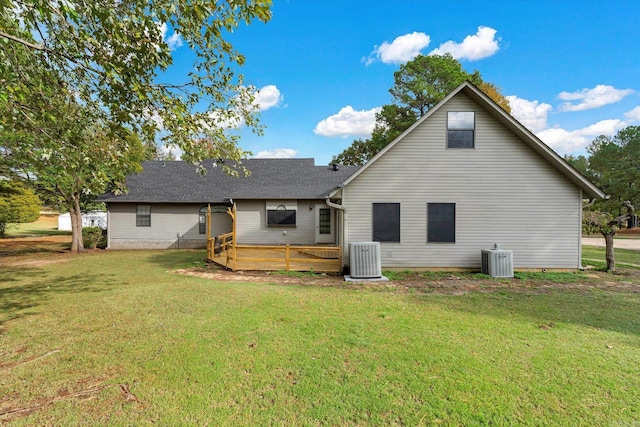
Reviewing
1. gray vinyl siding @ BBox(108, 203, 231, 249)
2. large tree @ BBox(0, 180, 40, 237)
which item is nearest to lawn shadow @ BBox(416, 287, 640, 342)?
gray vinyl siding @ BBox(108, 203, 231, 249)

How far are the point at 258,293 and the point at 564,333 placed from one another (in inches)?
245

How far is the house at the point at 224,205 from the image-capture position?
53.1 ft

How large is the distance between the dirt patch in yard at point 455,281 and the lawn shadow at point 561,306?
1.62 ft

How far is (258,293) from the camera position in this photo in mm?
7750

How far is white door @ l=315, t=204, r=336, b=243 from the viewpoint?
16203 mm

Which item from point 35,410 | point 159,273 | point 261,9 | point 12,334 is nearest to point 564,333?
point 261,9

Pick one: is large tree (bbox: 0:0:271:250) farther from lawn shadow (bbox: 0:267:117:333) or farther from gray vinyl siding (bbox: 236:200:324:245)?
gray vinyl siding (bbox: 236:200:324:245)

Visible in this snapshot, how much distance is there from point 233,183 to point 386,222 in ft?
38.7

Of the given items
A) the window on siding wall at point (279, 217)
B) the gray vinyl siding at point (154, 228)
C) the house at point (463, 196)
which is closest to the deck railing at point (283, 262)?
the house at point (463, 196)

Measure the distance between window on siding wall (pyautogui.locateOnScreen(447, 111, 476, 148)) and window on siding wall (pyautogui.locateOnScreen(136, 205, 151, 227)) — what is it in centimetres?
1626

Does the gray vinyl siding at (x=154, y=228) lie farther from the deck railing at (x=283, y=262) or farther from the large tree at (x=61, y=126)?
the large tree at (x=61, y=126)

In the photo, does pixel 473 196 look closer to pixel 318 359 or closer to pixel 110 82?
pixel 318 359

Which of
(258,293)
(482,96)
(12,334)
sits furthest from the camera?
(482,96)

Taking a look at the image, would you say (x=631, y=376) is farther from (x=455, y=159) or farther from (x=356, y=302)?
(x=455, y=159)
